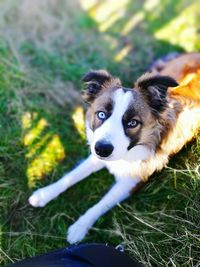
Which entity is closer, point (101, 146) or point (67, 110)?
point (101, 146)

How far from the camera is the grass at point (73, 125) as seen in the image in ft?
12.7

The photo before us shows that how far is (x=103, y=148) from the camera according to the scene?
3342mm

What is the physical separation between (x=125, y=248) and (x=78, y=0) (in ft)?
13.3

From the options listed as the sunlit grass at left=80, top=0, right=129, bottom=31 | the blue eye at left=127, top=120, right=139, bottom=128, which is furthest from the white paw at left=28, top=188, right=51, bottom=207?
the sunlit grass at left=80, top=0, right=129, bottom=31

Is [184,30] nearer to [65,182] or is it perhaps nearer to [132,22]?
[132,22]

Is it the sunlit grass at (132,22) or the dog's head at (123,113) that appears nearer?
the dog's head at (123,113)

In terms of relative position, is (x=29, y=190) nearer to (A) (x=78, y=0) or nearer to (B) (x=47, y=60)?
(B) (x=47, y=60)

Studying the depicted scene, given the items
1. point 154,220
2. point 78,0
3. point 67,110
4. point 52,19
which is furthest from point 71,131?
point 78,0

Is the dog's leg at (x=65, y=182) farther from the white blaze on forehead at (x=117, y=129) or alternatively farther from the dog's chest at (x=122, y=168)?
the white blaze on forehead at (x=117, y=129)

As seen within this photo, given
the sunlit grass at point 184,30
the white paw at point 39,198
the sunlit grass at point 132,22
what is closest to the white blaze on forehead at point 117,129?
the white paw at point 39,198

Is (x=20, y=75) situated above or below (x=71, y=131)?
above

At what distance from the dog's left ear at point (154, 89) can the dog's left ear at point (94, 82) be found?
29 centimetres

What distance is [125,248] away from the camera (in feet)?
12.5

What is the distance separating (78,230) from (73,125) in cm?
134
